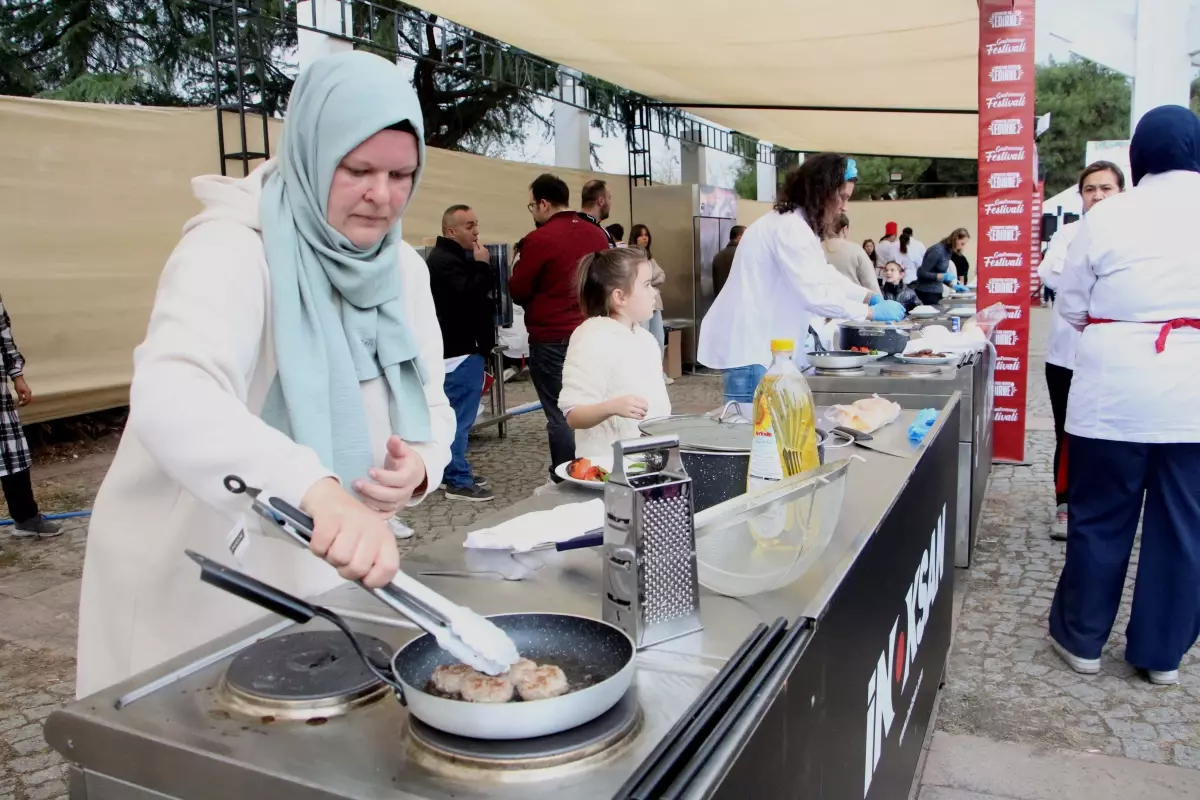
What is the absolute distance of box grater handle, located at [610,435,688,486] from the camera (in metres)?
1.21

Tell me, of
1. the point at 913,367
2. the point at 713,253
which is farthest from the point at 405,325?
the point at 713,253

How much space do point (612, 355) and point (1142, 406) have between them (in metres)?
1.68

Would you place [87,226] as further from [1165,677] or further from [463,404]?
[1165,677]

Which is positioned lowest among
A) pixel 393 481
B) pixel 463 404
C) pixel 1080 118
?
pixel 463 404

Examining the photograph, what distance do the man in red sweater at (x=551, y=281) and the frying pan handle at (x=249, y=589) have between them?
13.6 ft

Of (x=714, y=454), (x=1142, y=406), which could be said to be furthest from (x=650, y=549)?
(x=1142, y=406)

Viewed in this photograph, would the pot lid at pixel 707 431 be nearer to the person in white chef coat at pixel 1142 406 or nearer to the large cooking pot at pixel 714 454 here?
the large cooking pot at pixel 714 454

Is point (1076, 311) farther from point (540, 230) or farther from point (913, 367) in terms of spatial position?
point (540, 230)

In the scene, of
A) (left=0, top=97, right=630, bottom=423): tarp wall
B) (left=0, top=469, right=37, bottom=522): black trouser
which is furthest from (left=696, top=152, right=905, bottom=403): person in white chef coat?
(left=0, top=97, right=630, bottom=423): tarp wall

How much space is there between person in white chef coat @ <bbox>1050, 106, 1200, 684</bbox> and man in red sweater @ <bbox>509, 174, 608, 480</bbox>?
277 cm

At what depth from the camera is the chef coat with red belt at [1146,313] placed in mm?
2887

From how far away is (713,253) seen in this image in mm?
11883

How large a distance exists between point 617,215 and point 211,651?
11.3 m

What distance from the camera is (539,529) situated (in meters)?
1.65
